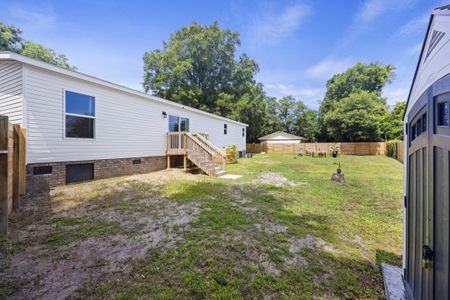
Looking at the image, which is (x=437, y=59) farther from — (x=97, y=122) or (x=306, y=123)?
(x=306, y=123)

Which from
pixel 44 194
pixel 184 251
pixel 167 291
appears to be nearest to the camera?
pixel 167 291

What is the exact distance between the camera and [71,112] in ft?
21.1

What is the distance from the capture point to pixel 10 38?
22703mm

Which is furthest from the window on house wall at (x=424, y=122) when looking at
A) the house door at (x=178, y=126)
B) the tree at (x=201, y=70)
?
the tree at (x=201, y=70)

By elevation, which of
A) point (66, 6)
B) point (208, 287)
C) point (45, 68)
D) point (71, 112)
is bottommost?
point (208, 287)

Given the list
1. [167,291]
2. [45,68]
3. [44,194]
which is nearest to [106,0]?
[45,68]

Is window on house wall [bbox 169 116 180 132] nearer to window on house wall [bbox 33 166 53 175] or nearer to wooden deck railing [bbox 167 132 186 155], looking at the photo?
wooden deck railing [bbox 167 132 186 155]

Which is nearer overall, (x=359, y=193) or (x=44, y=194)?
(x=44, y=194)

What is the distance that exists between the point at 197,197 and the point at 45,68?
5445mm

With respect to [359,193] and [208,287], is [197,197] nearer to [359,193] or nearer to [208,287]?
[208,287]

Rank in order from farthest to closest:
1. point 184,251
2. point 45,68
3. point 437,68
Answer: point 45,68, point 184,251, point 437,68

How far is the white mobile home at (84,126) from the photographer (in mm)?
5508

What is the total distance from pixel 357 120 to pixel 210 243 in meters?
26.3

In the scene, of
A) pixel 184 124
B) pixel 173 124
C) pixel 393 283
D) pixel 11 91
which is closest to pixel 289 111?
pixel 184 124
